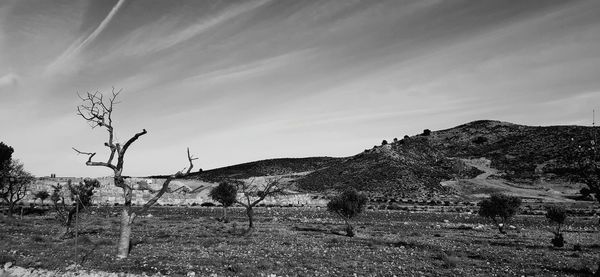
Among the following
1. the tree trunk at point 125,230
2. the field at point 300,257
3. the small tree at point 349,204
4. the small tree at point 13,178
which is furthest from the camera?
the small tree at point 13,178

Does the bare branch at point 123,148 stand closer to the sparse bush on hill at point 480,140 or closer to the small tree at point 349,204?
the small tree at point 349,204

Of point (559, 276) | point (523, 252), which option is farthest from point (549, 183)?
point (559, 276)

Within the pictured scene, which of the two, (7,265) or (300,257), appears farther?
(300,257)

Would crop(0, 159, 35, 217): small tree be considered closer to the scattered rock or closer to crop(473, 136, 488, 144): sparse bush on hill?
the scattered rock

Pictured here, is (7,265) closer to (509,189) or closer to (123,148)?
(123,148)

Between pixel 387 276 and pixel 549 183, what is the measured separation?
124 meters

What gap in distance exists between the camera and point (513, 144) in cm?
17525

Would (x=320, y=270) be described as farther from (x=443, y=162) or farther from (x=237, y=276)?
(x=443, y=162)

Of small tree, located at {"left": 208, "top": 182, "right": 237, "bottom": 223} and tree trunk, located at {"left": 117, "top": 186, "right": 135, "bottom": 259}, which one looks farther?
small tree, located at {"left": 208, "top": 182, "right": 237, "bottom": 223}

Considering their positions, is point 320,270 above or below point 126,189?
below

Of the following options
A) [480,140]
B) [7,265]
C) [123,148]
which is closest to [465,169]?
[480,140]

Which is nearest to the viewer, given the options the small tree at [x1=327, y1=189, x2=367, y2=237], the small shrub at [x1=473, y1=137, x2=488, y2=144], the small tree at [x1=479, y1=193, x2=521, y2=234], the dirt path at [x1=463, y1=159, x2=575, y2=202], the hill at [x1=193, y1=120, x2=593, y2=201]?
the small tree at [x1=327, y1=189, x2=367, y2=237]

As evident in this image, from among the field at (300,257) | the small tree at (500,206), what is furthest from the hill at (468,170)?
the field at (300,257)

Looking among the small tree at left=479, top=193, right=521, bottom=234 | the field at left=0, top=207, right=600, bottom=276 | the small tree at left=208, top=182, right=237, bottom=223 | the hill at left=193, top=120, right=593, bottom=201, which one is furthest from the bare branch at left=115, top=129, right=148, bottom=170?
the hill at left=193, top=120, right=593, bottom=201
